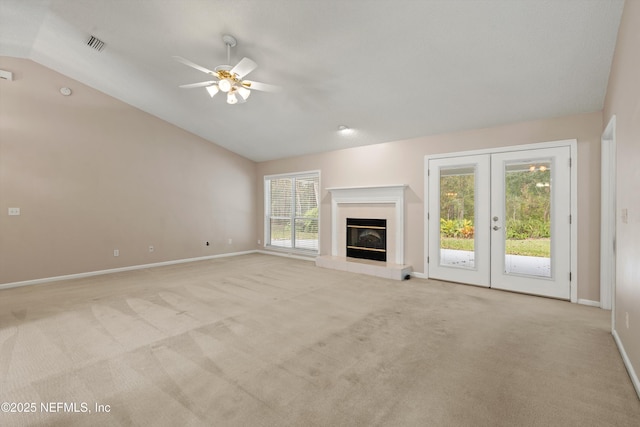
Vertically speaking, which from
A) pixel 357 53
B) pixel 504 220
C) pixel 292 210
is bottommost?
pixel 504 220

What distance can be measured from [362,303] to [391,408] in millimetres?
1912

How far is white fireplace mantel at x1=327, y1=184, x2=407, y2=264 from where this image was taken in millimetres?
5223

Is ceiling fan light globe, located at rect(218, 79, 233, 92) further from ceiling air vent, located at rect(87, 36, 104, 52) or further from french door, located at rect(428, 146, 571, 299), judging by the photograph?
french door, located at rect(428, 146, 571, 299)

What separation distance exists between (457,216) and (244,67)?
3.79m

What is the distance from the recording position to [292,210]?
729 centimetres

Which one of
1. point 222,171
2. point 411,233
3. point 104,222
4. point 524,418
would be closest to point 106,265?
point 104,222

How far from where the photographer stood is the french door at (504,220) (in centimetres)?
382

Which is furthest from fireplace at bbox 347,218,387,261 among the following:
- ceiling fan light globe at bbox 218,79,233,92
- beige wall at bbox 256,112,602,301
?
ceiling fan light globe at bbox 218,79,233,92

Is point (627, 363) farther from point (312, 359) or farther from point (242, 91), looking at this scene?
point (242, 91)

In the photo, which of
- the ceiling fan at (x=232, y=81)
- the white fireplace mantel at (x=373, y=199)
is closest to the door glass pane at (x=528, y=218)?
the white fireplace mantel at (x=373, y=199)

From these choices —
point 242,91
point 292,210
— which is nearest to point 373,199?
point 292,210

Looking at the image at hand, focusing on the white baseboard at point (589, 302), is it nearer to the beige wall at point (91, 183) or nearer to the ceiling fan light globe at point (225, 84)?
the ceiling fan light globe at point (225, 84)

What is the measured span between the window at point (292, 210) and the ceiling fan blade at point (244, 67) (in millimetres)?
3572

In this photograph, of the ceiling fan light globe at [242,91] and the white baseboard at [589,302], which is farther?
the white baseboard at [589,302]
